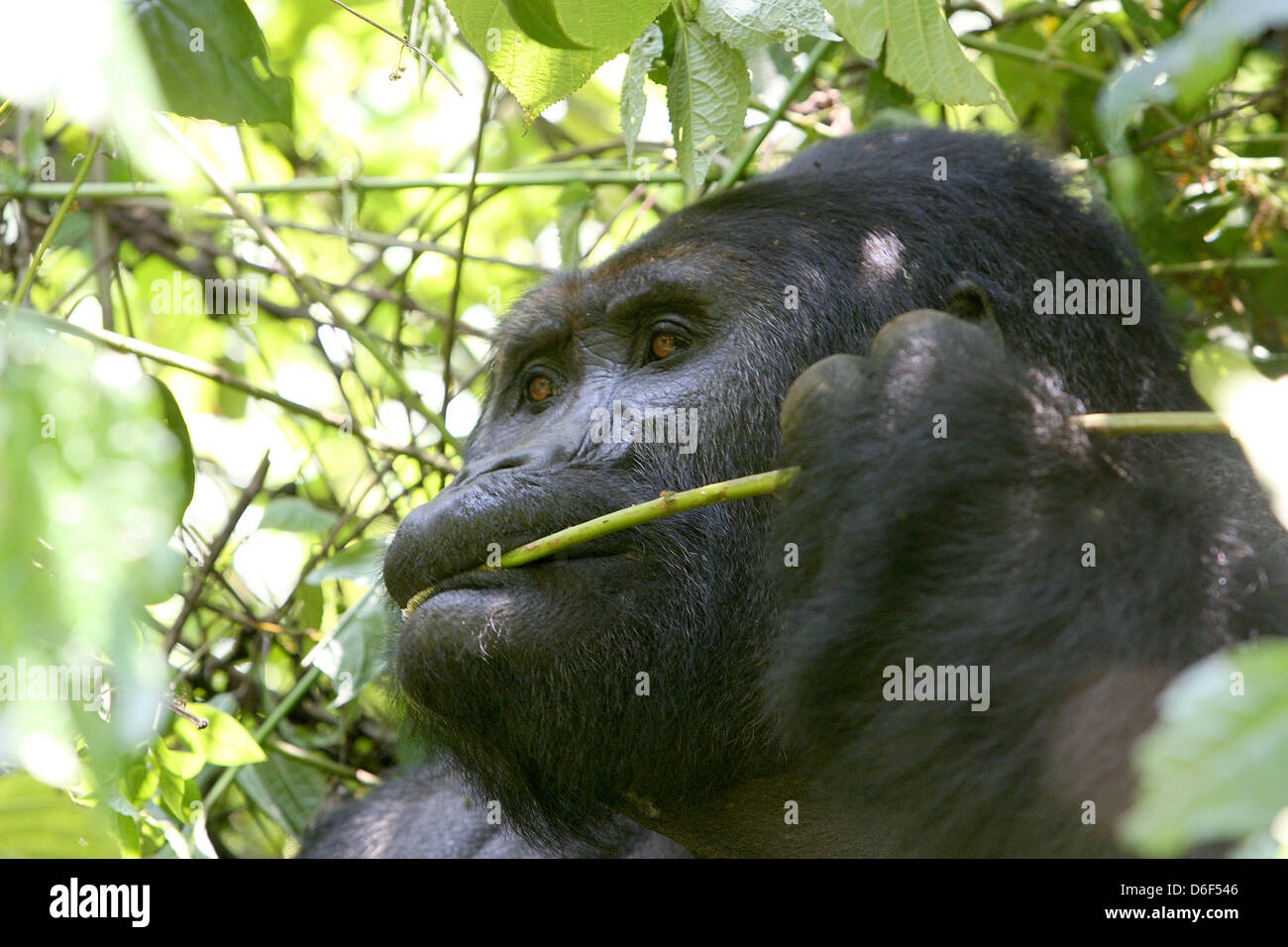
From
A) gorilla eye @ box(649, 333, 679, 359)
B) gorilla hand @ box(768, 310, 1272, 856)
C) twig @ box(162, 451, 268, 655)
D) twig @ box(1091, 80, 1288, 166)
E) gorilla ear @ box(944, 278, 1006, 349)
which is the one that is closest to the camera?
gorilla hand @ box(768, 310, 1272, 856)

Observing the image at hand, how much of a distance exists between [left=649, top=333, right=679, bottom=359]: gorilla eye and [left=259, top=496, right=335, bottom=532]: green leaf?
4.99 ft

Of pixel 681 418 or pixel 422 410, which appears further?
pixel 422 410

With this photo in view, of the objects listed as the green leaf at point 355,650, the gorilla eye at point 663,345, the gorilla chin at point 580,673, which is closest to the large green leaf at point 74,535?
the gorilla chin at point 580,673

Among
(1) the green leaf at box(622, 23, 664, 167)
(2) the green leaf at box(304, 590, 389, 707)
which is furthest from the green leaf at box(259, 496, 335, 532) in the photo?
(1) the green leaf at box(622, 23, 664, 167)

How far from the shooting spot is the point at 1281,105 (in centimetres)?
432

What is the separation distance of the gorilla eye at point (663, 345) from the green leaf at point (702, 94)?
0.40 m

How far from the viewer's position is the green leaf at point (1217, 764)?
29.0 inches

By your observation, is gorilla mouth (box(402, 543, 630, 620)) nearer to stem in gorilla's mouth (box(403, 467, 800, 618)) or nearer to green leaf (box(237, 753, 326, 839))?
stem in gorilla's mouth (box(403, 467, 800, 618))

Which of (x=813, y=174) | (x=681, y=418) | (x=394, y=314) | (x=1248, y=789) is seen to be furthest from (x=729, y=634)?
(x=394, y=314)

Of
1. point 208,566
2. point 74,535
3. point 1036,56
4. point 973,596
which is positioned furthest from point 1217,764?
point 1036,56

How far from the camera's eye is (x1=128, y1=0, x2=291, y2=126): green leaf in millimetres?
2334
